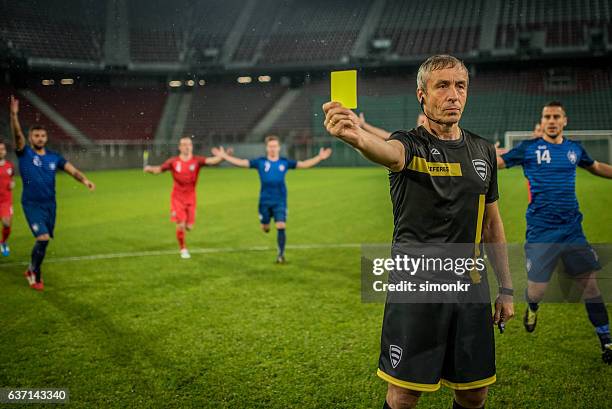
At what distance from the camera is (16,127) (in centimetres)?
667

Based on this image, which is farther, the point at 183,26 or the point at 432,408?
the point at 183,26

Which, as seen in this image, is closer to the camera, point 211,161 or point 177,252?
point 211,161

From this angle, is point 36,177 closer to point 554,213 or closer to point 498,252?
point 554,213

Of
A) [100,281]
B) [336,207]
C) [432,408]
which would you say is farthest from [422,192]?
[336,207]

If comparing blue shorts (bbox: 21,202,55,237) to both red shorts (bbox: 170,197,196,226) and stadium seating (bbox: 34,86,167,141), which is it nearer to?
red shorts (bbox: 170,197,196,226)

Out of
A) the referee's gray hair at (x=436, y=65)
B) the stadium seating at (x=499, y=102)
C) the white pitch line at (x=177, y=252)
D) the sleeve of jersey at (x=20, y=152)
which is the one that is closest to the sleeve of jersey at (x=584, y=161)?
the referee's gray hair at (x=436, y=65)

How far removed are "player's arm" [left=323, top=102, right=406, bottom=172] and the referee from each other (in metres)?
0.19

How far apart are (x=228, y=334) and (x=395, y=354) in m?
3.13

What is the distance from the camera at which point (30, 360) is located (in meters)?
4.71

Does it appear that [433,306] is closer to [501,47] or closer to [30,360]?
[30,360]

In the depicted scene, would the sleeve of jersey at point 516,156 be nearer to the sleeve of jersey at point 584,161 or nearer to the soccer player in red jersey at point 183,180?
the sleeve of jersey at point 584,161

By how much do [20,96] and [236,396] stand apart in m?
38.6

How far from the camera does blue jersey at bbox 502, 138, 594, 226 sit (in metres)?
4.94

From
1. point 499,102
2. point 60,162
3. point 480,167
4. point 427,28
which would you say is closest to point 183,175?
point 60,162
